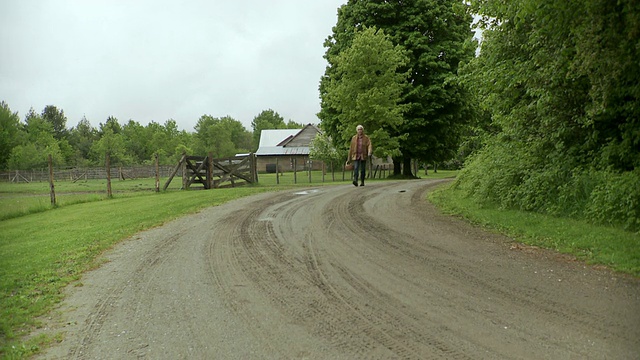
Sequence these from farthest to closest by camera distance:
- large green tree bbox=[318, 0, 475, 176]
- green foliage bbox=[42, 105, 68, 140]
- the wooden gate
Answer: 1. green foliage bbox=[42, 105, 68, 140]
2. large green tree bbox=[318, 0, 475, 176]
3. the wooden gate

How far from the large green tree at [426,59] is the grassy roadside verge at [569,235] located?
18.9 meters

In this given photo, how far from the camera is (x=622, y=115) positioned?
905cm

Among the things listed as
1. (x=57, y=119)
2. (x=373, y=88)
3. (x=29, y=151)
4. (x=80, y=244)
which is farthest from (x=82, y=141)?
(x=80, y=244)

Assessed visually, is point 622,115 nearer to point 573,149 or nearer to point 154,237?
point 573,149

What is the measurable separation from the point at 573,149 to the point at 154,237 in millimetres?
10019

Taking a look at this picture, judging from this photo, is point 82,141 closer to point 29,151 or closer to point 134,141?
point 134,141

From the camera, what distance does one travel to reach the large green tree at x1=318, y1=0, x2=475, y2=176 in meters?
28.5

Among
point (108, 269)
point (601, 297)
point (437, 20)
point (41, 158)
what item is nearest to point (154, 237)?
point (108, 269)

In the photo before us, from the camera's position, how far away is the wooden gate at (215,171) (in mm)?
22688

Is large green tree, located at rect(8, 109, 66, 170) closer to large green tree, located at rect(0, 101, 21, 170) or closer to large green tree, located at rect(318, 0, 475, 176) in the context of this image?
large green tree, located at rect(0, 101, 21, 170)

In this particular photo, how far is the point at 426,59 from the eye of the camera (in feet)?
91.6

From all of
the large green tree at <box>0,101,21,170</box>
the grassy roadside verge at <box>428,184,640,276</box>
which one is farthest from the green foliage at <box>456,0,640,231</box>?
the large green tree at <box>0,101,21,170</box>

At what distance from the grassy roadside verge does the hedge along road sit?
0.44 meters

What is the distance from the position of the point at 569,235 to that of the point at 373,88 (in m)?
20.6
